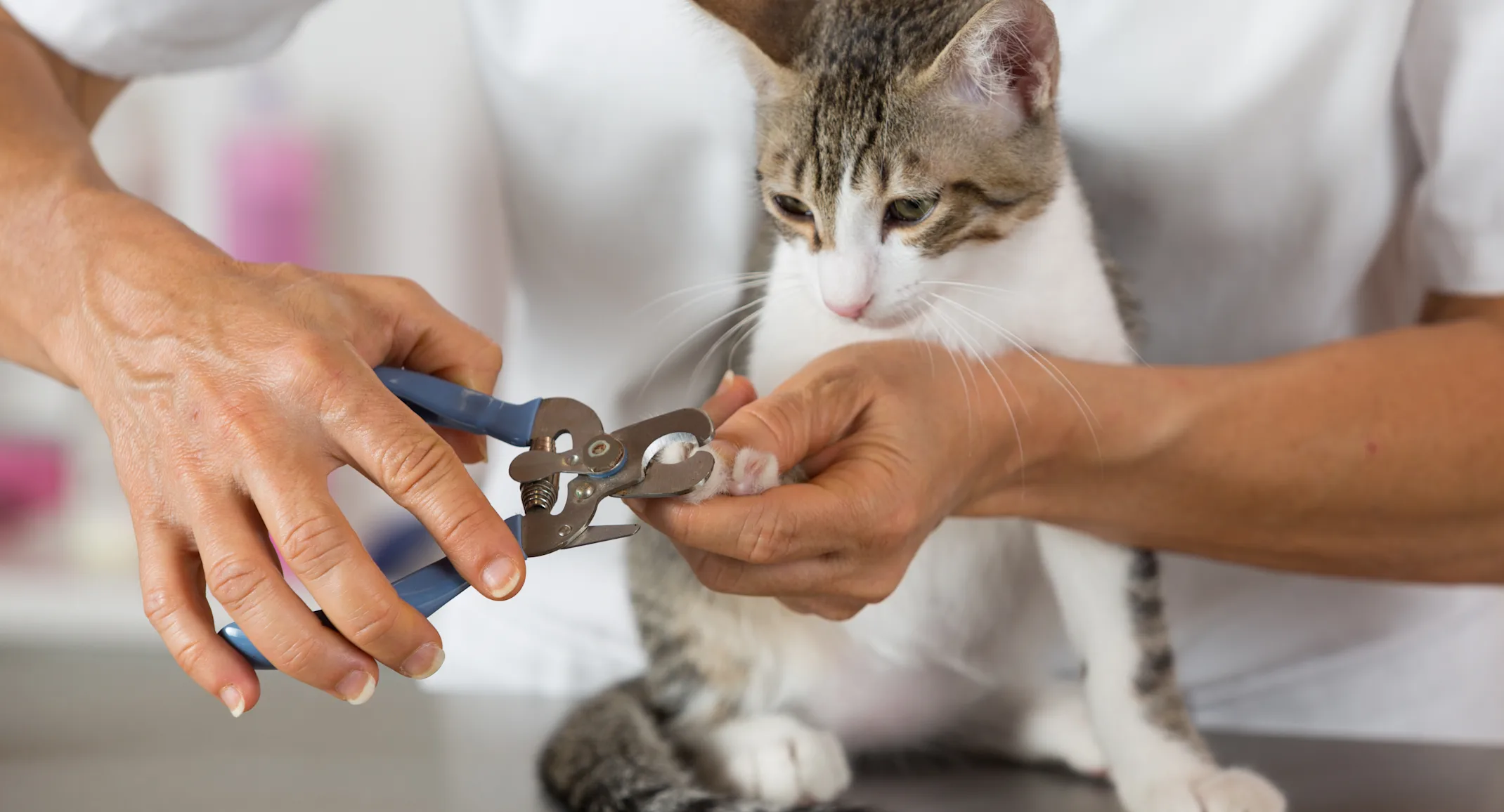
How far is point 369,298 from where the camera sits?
79 cm

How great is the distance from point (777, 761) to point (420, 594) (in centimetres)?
51

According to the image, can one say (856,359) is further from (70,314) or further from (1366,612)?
(1366,612)

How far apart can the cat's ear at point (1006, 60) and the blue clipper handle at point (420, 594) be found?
52 cm

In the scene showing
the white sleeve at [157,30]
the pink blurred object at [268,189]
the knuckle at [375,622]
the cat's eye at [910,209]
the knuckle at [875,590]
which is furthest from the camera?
the pink blurred object at [268,189]

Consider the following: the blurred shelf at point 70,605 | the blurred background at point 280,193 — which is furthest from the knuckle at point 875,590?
the blurred shelf at point 70,605

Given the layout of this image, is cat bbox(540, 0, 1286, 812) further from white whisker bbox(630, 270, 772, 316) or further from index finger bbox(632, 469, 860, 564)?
index finger bbox(632, 469, 860, 564)

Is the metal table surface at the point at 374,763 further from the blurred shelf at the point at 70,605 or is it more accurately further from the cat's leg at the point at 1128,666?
the blurred shelf at the point at 70,605

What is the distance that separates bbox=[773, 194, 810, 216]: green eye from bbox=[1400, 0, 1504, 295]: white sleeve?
604 millimetres

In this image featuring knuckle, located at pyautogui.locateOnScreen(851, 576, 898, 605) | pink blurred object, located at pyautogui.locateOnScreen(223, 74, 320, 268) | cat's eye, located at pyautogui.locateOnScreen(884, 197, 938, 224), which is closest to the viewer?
knuckle, located at pyautogui.locateOnScreen(851, 576, 898, 605)

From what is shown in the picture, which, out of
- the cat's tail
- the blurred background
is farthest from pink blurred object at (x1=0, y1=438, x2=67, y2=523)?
the cat's tail

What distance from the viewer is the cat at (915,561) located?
98 centimetres

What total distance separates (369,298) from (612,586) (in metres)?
0.65

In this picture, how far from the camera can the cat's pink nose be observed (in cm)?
96

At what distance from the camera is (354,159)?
6.19 ft
